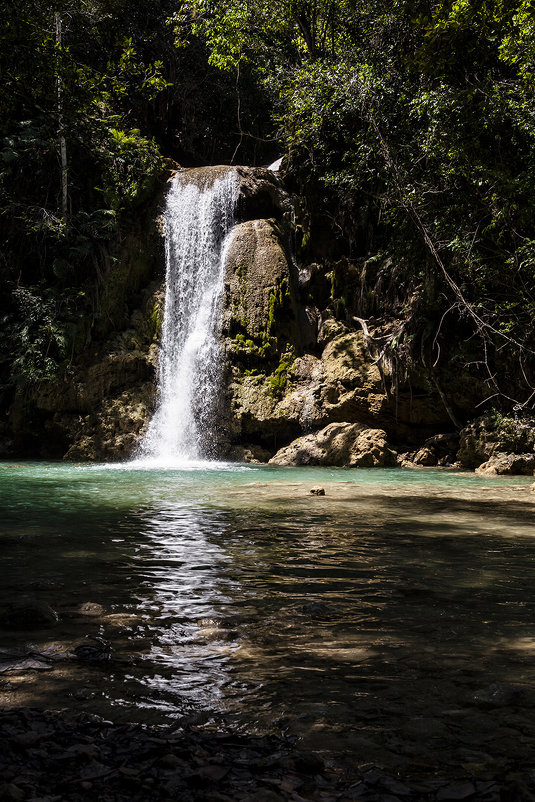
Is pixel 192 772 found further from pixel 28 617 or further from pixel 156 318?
pixel 156 318

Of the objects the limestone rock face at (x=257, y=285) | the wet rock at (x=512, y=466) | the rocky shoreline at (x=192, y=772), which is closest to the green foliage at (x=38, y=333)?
the limestone rock face at (x=257, y=285)

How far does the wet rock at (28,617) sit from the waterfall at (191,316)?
12502 mm

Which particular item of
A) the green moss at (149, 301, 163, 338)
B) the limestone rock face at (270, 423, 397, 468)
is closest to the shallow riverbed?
the limestone rock face at (270, 423, 397, 468)

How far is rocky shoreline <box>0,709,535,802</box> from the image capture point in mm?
1430

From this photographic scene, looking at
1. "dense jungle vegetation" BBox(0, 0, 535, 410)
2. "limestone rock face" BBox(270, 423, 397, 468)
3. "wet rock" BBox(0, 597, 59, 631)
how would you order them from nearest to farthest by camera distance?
"wet rock" BBox(0, 597, 59, 631) < "dense jungle vegetation" BBox(0, 0, 535, 410) < "limestone rock face" BBox(270, 423, 397, 468)

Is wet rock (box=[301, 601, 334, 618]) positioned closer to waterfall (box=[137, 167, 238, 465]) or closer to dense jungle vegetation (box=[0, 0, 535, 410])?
dense jungle vegetation (box=[0, 0, 535, 410])

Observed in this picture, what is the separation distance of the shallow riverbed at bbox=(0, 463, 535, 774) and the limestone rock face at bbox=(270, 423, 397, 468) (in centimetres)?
758

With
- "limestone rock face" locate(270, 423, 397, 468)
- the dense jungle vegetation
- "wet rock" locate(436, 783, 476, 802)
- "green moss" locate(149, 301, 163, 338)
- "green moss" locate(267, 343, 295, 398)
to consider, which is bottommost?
"wet rock" locate(436, 783, 476, 802)

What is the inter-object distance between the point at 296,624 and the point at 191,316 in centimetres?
1544

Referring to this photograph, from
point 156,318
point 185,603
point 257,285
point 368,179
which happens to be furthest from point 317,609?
point 156,318

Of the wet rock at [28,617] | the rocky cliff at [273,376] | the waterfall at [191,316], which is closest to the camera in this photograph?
the wet rock at [28,617]

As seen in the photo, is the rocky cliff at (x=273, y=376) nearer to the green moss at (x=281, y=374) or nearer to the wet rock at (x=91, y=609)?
the green moss at (x=281, y=374)

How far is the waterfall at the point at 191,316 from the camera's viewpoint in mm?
16422

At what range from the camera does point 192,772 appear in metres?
1.53
